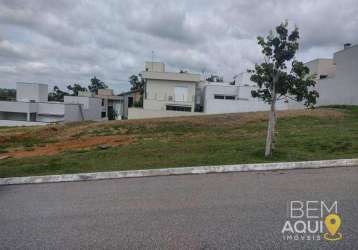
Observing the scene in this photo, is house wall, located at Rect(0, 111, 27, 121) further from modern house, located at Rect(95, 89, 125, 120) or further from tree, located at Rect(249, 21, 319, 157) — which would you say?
tree, located at Rect(249, 21, 319, 157)

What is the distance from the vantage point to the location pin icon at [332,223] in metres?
3.43

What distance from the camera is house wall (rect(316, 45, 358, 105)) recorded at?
2552cm

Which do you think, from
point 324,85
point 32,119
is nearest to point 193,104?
point 324,85

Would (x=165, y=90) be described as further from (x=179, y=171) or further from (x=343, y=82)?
(x=179, y=171)

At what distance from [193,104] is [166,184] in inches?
1351

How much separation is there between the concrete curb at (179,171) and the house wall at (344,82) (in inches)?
924

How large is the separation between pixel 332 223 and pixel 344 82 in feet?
94.3

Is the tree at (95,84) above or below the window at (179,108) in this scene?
above

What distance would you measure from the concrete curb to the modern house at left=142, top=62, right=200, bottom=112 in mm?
32451


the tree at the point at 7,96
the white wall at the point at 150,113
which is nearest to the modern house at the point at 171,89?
the white wall at the point at 150,113

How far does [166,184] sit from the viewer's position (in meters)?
5.72

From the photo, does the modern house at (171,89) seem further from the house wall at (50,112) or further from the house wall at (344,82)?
the house wall at (344,82)

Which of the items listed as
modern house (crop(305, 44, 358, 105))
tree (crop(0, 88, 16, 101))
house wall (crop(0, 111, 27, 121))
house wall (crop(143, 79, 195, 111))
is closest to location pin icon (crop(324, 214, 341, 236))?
modern house (crop(305, 44, 358, 105))

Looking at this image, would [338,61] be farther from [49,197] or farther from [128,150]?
[49,197]
